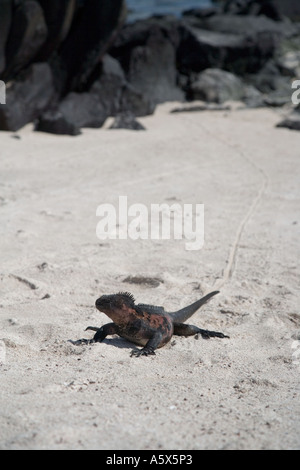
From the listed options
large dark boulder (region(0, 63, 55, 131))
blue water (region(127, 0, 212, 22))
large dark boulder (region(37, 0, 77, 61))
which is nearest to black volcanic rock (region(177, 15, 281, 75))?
large dark boulder (region(37, 0, 77, 61))

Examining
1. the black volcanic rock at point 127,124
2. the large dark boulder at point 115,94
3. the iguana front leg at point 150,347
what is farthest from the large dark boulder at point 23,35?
the iguana front leg at point 150,347

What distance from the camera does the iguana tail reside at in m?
4.03

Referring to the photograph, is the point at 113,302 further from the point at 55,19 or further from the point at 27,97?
the point at 55,19

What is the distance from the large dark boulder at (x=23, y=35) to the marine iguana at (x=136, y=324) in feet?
27.4

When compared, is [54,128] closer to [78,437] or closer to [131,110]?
[131,110]

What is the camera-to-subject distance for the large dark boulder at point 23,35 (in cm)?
1116

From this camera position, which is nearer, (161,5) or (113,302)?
(113,302)

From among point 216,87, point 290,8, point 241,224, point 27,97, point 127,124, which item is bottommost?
point 290,8

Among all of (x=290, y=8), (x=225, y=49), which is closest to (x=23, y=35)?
(x=225, y=49)

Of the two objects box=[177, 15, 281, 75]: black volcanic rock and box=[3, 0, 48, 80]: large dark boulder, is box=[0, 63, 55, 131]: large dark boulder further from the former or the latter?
box=[177, 15, 281, 75]: black volcanic rock

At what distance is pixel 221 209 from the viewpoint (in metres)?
7.05

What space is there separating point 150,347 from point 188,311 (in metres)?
0.58

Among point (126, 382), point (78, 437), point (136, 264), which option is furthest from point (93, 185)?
point (78, 437)

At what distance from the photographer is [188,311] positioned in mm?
4168
